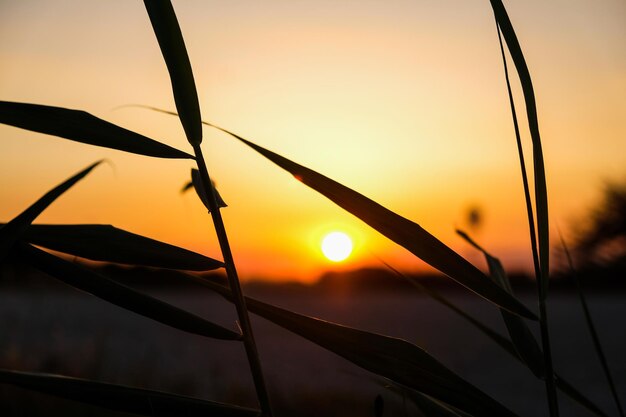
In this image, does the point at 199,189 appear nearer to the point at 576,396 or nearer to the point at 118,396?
the point at 118,396

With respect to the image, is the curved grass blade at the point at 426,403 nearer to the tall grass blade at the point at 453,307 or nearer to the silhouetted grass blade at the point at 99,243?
the tall grass blade at the point at 453,307

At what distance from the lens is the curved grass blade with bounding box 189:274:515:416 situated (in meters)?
0.42

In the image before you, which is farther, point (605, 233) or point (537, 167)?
point (605, 233)

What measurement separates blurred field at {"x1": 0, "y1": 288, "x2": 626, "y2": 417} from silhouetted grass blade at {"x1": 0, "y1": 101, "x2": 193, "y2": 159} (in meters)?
1.36

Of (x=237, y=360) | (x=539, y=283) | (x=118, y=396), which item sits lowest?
(x=118, y=396)

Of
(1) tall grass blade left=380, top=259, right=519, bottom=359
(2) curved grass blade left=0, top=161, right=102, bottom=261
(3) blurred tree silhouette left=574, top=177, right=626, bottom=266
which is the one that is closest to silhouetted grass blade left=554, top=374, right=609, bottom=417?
(1) tall grass blade left=380, top=259, right=519, bottom=359

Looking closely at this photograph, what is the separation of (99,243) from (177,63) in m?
A: 0.12

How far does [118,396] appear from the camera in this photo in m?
0.42

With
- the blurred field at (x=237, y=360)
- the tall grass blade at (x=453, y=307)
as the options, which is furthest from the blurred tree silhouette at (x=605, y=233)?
the tall grass blade at (x=453, y=307)

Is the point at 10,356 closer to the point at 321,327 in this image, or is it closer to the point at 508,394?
the point at 508,394

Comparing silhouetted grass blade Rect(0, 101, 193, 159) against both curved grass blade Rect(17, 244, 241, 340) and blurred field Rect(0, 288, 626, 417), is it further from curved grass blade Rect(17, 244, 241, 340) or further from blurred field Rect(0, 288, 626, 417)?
blurred field Rect(0, 288, 626, 417)

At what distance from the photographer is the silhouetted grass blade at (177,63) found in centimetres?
39

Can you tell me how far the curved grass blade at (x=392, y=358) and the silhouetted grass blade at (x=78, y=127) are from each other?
4.6 inches

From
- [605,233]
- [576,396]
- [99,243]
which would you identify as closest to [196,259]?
[99,243]
